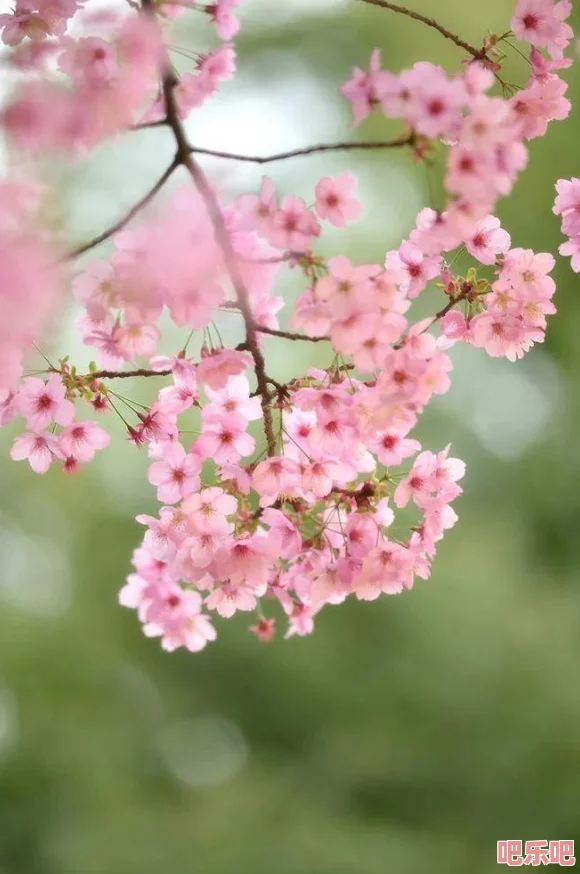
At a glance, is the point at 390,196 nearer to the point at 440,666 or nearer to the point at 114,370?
the point at 440,666

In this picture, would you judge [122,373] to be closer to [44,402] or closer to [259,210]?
[44,402]

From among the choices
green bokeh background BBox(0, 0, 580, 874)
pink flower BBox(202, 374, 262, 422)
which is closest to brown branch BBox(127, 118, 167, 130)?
pink flower BBox(202, 374, 262, 422)

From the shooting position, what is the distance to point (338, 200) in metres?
0.83

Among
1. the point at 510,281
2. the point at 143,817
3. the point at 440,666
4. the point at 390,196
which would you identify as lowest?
the point at 510,281

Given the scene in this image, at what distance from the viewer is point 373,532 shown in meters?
0.94

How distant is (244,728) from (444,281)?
347 centimetres

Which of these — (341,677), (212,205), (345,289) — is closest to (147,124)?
(212,205)

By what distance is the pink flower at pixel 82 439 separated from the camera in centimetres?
98

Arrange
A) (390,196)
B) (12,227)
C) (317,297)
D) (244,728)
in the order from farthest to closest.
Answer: (390,196), (244,728), (317,297), (12,227)

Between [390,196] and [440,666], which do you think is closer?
[440,666]

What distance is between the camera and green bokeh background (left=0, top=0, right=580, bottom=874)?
3.63m

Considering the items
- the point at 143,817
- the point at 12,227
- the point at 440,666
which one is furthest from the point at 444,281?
the point at 143,817

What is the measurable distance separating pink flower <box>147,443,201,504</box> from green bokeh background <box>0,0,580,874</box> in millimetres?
2601

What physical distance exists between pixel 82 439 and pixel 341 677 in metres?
3.11
